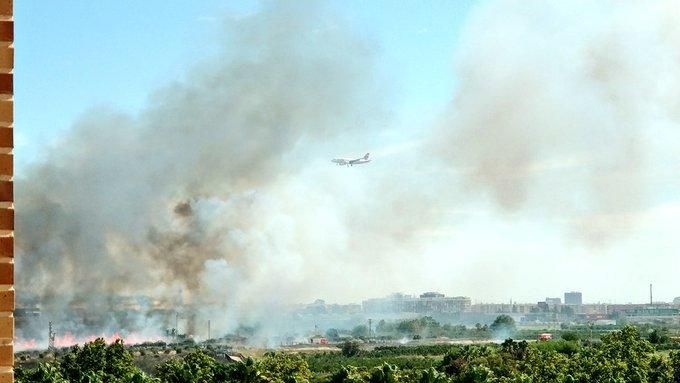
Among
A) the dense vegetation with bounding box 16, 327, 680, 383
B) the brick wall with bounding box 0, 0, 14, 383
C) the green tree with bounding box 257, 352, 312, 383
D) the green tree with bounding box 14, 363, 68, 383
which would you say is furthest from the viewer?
the green tree with bounding box 14, 363, 68, 383

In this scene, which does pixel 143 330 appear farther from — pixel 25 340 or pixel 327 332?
pixel 327 332

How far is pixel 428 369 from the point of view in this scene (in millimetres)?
37844

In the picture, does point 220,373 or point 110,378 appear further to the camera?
point 110,378

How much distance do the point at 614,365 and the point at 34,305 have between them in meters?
77.0

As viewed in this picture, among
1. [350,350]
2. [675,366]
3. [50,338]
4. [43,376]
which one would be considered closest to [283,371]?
[43,376]

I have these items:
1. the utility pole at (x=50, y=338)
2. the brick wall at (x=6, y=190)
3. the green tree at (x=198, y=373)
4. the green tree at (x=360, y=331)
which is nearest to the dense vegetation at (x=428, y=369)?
the green tree at (x=198, y=373)

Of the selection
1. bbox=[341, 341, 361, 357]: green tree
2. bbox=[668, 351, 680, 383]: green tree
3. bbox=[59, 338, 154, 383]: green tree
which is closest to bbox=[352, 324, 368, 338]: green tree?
bbox=[341, 341, 361, 357]: green tree

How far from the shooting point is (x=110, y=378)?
2025 inches

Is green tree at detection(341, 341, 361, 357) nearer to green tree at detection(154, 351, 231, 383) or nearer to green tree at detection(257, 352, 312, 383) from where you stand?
green tree at detection(257, 352, 312, 383)

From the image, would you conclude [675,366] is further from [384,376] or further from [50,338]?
[50,338]

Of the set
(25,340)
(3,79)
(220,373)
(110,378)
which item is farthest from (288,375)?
(25,340)

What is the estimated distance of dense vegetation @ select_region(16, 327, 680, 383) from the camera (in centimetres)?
3875

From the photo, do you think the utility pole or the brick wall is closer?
the brick wall

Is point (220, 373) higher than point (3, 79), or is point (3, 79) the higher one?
point (3, 79)
